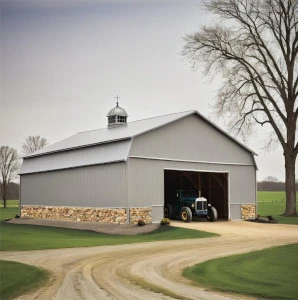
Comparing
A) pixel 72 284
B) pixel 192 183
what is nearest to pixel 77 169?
pixel 192 183

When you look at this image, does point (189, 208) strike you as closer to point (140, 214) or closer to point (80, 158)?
point (140, 214)

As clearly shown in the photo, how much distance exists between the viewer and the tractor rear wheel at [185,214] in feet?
107

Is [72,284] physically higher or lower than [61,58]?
lower

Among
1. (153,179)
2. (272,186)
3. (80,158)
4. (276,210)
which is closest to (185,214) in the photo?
(153,179)

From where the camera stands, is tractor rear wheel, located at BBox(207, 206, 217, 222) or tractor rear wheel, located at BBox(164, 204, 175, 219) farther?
tractor rear wheel, located at BBox(164, 204, 175, 219)

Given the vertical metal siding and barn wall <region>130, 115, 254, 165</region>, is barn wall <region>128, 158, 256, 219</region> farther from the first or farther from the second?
barn wall <region>130, 115, 254, 165</region>

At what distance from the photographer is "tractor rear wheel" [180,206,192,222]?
32.5 m

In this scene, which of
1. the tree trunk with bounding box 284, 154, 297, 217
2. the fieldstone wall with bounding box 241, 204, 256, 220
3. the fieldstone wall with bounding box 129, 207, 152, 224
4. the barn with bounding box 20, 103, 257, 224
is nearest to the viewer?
the fieldstone wall with bounding box 129, 207, 152, 224

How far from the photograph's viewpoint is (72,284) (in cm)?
1259

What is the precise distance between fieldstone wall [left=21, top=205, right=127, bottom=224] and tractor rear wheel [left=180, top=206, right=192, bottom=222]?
4333 mm

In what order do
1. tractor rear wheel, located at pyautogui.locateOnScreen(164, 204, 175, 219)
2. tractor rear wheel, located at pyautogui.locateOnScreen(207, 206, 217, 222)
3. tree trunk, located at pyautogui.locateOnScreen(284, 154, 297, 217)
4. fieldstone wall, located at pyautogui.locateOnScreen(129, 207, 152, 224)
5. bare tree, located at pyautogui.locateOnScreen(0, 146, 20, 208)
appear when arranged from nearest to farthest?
1. fieldstone wall, located at pyautogui.locateOnScreen(129, 207, 152, 224)
2. tractor rear wheel, located at pyautogui.locateOnScreen(207, 206, 217, 222)
3. tractor rear wheel, located at pyautogui.locateOnScreen(164, 204, 175, 219)
4. tree trunk, located at pyautogui.locateOnScreen(284, 154, 297, 217)
5. bare tree, located at pyautogui.locateOnScreen(0, 146, 20, 208)

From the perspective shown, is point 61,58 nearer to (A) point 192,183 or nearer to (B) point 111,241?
(B) point 111,241

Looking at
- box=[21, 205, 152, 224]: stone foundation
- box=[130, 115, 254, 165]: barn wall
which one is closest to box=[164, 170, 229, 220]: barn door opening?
box=[130, 115, 254, 165]: barn wall

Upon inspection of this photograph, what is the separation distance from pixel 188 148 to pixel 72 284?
22695 mm
